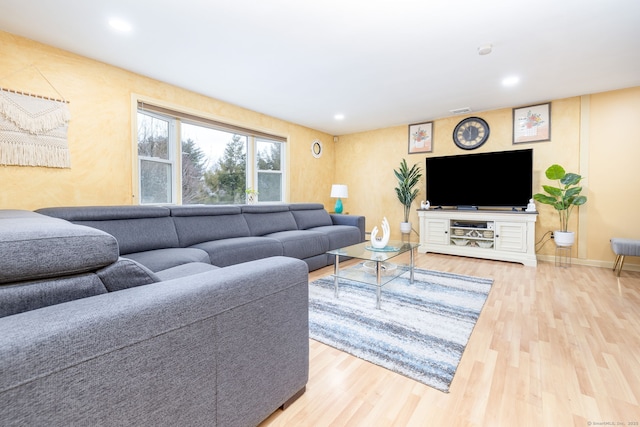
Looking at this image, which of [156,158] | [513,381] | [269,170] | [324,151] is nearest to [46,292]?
[513,381]

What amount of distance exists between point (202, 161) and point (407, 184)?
3354 mm

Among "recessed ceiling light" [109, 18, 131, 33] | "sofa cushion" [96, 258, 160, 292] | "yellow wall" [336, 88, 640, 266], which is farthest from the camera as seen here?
"yellow wall" [336, 88, 640, 266]

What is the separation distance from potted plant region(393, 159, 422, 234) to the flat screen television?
0.23 metres

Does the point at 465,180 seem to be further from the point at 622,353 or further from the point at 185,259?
the point at 185,259

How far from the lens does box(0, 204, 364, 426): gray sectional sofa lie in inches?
22.5

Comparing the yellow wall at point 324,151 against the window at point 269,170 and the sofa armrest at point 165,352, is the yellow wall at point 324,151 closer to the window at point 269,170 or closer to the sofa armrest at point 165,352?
the window at point 269,170

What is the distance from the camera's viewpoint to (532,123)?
4.06 metres

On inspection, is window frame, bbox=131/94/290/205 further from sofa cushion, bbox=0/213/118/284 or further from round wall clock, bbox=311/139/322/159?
sofa cushion, bbox=0/213/118/284

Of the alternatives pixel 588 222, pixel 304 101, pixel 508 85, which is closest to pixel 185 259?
pixel 304 101

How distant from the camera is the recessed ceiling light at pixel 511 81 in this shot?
3170mm

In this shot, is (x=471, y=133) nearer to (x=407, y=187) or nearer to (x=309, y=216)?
(x=407, y=187)

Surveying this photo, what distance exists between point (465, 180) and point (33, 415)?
4.96 m

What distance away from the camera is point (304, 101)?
393 centimetres

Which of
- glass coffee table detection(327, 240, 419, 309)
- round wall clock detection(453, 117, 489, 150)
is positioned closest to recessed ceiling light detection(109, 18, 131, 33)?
glass coffee table detection(327, 240, 419, 309)
